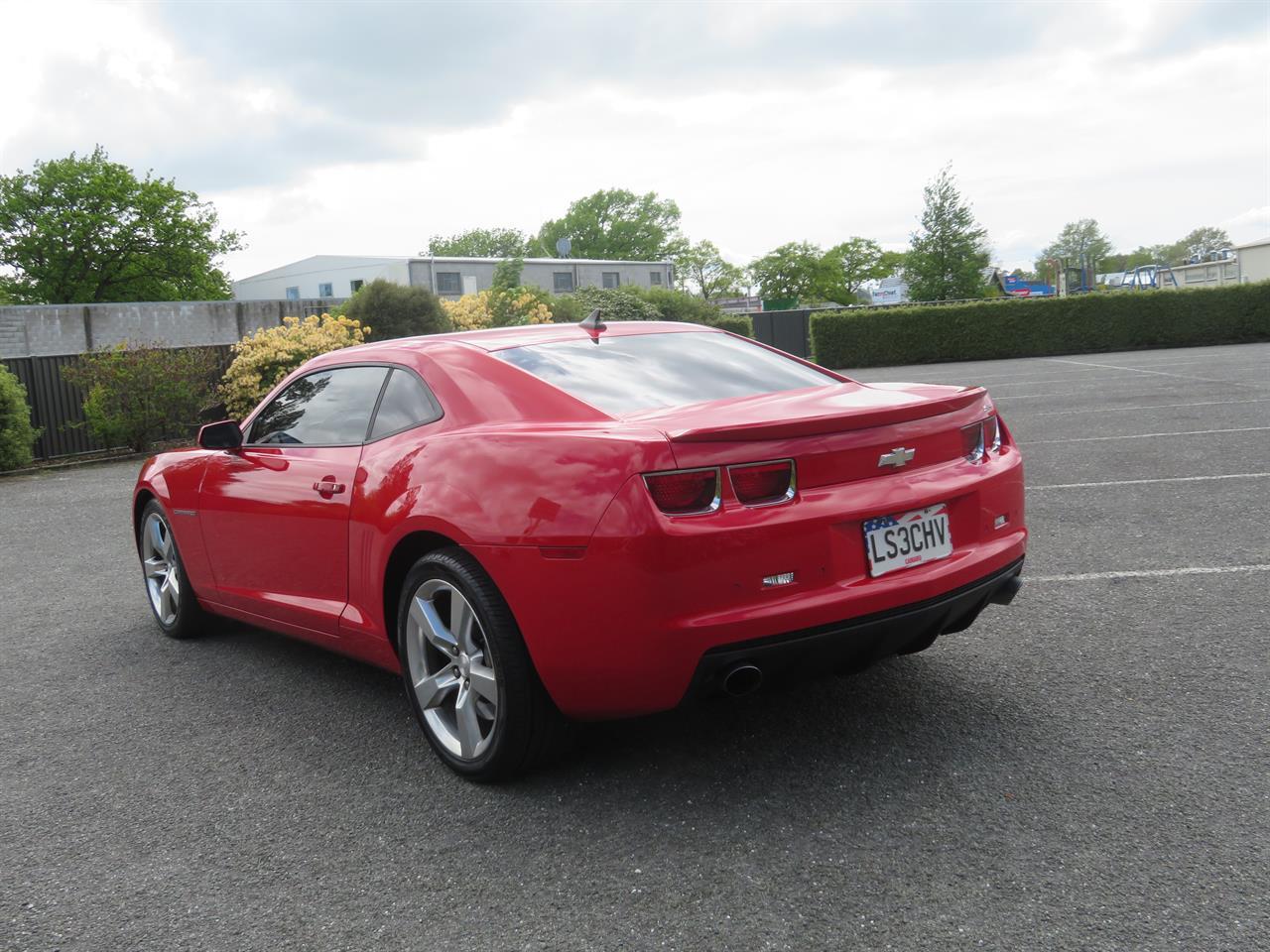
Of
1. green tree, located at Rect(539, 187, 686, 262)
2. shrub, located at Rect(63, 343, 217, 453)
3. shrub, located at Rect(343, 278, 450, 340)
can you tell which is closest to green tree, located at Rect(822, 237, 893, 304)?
green tree, located at Rect(539, 187, 686, 262)

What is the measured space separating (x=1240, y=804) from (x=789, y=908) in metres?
1.33

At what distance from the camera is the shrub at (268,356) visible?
62.7 feet

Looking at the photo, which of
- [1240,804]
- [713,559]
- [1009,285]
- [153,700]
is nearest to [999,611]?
[1240,804]

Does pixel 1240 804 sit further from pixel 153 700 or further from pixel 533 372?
pixel 153 700

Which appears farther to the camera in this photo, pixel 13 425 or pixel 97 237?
pixel 97 237

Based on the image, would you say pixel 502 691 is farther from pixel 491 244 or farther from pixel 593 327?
pixel 491 244

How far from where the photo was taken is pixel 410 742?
3908mm

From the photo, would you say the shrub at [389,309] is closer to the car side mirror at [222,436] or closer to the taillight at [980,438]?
the car side mirror at [222,436]

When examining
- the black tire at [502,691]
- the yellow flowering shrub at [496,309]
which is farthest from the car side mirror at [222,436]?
the yellow flowering shrub at [496,309]

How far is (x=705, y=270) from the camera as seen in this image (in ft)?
357

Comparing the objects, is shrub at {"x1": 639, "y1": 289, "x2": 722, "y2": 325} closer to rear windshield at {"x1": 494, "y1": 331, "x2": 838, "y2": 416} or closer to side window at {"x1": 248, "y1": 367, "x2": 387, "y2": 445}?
side window at {"x1": 248, "y1": 367, "x2": 387, "y2": 445}

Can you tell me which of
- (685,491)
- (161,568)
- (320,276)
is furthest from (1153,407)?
(320,276)

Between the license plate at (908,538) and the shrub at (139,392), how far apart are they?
16805mm

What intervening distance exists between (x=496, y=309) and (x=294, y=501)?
2397 cm
